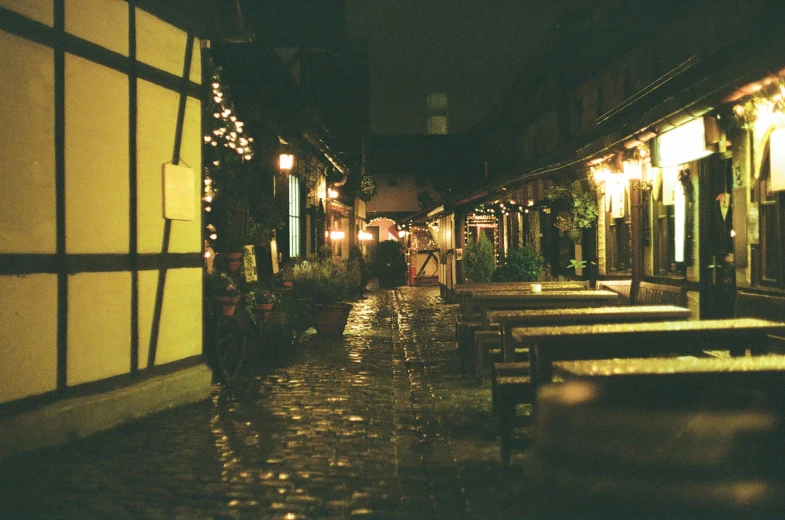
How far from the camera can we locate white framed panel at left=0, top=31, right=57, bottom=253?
5797 mm

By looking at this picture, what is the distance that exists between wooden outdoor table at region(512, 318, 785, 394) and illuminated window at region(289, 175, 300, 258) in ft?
38.3

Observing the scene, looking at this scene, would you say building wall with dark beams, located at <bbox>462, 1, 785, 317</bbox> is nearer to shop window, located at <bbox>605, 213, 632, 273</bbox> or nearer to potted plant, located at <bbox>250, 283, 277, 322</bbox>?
shop window, located at <bbox>605, 213, 632, 273</bbox>

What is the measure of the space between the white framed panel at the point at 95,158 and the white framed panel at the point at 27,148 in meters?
0.21

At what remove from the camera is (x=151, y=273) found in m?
7.65

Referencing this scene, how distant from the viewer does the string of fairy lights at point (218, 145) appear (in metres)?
10.7

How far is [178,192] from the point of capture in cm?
798

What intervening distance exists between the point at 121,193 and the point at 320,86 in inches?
1146

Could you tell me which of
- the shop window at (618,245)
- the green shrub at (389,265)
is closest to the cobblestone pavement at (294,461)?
the shop window at (618,245)

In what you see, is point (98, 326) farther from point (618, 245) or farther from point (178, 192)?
point (618, 245)

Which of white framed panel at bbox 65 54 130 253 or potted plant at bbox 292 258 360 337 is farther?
potted plant at bbox 292 258 360 337

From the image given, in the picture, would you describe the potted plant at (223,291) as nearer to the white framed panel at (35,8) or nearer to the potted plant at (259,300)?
the potted plant at (259,300)

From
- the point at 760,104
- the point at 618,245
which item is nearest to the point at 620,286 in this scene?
the point at 618,245

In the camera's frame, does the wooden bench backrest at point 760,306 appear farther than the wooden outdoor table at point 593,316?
Yes

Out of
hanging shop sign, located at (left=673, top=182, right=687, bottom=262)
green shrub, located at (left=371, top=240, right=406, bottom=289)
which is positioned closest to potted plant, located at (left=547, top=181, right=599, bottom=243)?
hanging shop sign, located at (left=673, top=182, right=687, bottom=262)
